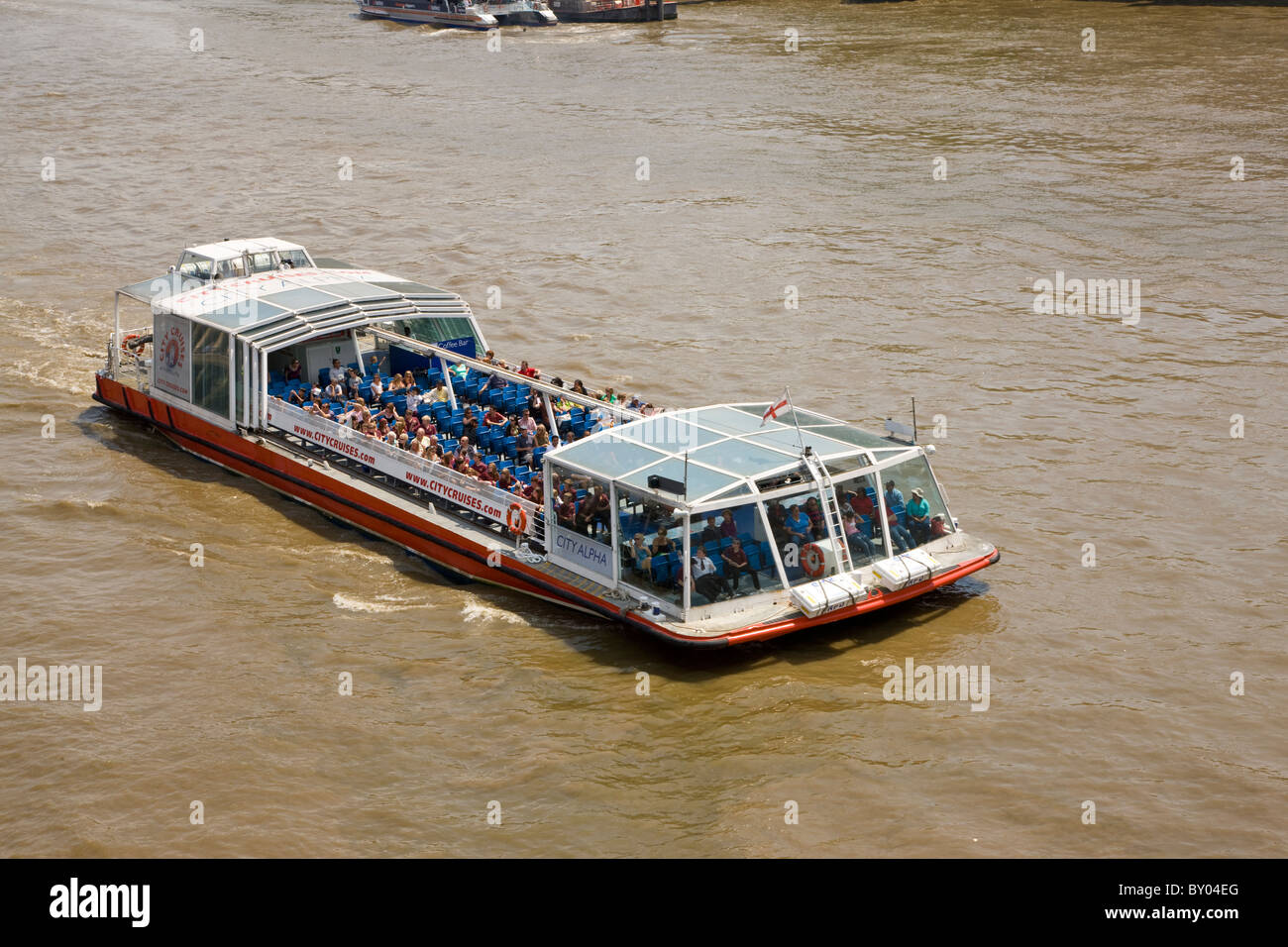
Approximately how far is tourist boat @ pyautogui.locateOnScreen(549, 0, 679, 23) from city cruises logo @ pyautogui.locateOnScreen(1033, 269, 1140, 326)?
48039 mm

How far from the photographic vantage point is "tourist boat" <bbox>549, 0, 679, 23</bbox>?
7488cm

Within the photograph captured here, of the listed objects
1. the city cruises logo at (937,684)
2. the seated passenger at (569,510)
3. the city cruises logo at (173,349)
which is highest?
the city cruises logo at (173,349)

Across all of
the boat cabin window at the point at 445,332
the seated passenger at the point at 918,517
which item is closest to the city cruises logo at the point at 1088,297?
the boat cabin window at the point at 445,332

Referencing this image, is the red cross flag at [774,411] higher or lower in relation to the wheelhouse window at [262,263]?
lower

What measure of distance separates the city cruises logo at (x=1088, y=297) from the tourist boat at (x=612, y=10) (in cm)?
4804

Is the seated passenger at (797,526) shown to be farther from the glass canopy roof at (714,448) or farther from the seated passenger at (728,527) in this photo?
the seated passenger at (728,527)

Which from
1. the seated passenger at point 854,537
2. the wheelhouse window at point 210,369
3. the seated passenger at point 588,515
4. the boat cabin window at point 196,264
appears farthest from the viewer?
the boat cabin window at point 196,264

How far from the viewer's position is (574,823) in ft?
45.6

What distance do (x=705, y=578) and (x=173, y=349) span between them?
1166 centimetres

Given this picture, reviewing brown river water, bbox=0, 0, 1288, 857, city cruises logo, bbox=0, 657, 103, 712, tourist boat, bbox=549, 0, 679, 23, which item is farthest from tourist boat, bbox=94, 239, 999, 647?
tourist boat, bbox=549, 0, 679, 23

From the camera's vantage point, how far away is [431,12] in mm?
77125

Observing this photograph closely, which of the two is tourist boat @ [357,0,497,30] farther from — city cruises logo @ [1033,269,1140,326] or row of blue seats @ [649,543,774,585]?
row of blue seats @ [649,543,774,585]

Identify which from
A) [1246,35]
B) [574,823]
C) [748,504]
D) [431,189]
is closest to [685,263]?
[431,189]

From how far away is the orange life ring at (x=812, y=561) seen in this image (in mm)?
16766
